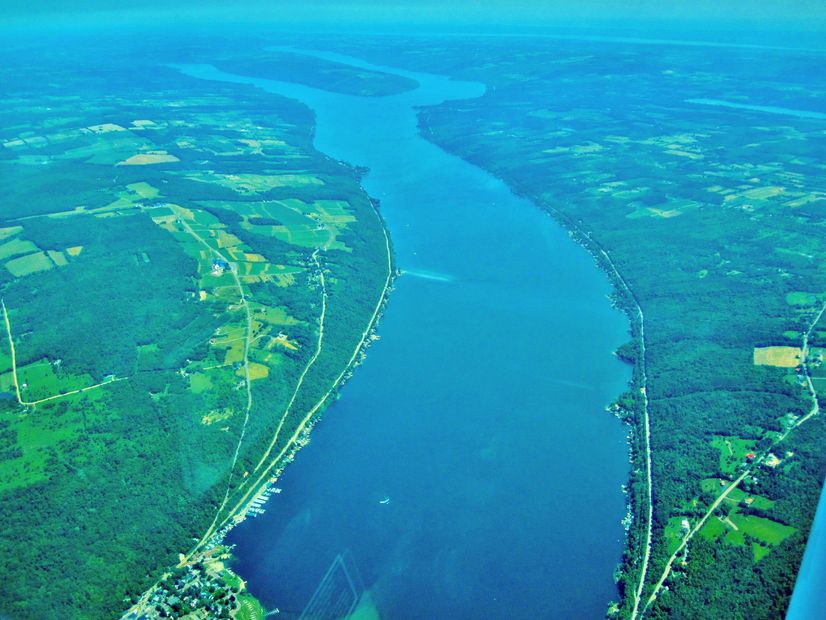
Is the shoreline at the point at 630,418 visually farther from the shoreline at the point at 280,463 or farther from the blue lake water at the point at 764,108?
the blue lake water at the point at 764,108

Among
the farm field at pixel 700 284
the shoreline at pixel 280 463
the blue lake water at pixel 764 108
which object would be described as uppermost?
the blue lake water at pixel 764 108

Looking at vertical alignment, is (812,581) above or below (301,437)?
above

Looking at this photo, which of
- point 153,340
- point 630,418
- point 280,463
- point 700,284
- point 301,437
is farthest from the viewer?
point 700,284

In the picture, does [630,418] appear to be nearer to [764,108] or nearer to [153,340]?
[153,340]

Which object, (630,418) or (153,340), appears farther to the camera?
(153,340)

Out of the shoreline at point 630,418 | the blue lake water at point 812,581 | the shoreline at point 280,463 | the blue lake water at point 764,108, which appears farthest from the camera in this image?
the blue lake water at point 764,108

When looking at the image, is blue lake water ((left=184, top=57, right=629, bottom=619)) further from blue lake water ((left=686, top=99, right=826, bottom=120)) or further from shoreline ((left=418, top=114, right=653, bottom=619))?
blue lake water ((left=686, top=99, right=826, bottom=120))

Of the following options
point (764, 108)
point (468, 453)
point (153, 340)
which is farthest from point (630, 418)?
point (764, 108)

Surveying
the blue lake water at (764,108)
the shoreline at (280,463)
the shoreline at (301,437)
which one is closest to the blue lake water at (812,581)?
the shoreline at (280,463)

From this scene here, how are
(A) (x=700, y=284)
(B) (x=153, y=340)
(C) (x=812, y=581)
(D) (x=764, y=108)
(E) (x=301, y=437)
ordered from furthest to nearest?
(D) (x=764, y=108) → (A) (x=700, y=284) → (B) (x=153, y=340) → (E) (x=301, y=437) → (C) (x=812, y=581)

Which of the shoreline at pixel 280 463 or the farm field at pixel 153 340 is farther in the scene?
the farm field at pixel 153 340

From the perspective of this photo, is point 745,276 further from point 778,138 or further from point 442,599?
point 778,138

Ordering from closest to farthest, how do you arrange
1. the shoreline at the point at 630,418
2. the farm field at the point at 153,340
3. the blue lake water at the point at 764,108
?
the shoreline at the point at 630,418 < the farm field at the point at 153,340 < the blue lake water at the point at 764,108
